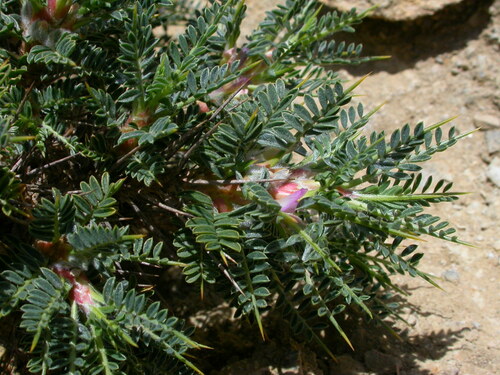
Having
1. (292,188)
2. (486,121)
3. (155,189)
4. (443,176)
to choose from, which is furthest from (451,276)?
(155,189)

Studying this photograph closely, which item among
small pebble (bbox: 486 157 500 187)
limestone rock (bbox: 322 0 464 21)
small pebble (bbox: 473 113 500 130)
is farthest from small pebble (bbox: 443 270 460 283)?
limestone rock (bbox: 322 0 464 21)

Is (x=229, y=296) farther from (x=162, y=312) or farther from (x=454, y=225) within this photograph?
(x=454, y=225)

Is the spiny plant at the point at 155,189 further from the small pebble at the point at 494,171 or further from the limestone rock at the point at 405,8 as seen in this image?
the limestone rock at the point at 405,8

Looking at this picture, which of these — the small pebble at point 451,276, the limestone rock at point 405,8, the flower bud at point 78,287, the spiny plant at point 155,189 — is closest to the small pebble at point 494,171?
the small pebble at point 451,276

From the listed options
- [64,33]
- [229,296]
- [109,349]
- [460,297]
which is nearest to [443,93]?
[460,297]

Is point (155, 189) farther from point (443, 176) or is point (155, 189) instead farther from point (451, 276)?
point (443, 176)

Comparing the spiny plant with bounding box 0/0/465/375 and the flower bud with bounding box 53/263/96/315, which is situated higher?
the spiny plant with bounding box 0/0/465/375

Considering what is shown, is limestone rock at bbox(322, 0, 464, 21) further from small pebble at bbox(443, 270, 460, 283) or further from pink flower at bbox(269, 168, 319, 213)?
pink flower at bbox(269, 168, 319, 213)

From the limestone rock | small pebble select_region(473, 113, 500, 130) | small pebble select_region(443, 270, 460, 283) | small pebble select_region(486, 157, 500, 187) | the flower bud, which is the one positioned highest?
the limestone rock
